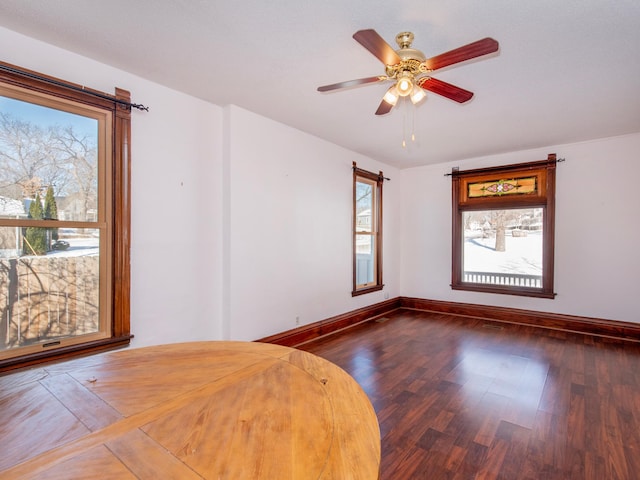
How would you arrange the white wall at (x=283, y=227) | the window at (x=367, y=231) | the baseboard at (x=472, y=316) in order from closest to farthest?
the white wall at (x=283, y=227) → the baseboard at (x=472, y=316) → the window at (x=367, y=231)

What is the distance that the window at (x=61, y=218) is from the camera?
6.97 ft

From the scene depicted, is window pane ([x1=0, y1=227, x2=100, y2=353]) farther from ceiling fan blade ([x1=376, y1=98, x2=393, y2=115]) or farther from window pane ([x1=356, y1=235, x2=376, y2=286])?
window pane ([x1=356, y1=235, x2=376, y2=286])

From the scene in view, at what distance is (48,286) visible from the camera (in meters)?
2.29

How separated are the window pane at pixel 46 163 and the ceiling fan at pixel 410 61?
190 cm

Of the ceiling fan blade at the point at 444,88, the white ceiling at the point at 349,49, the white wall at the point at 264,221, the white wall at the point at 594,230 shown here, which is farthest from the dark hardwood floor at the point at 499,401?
the white ceiling at the point at 349,49

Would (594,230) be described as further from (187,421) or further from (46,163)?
(46,163)

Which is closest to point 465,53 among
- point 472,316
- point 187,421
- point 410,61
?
point 410,61

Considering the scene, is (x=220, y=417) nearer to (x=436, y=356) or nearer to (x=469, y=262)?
(x=436, y=356)

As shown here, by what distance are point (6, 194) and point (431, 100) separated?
3.47 m

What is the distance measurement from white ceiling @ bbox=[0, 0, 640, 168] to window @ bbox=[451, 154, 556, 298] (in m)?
1.28

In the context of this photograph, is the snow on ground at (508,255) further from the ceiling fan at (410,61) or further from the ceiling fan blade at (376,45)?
the ceiling fan blade at (376,45)

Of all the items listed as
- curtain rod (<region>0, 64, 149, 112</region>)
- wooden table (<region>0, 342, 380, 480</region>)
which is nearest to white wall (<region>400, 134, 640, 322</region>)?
wooden table (<region>0, 342, 380, 480</region>)

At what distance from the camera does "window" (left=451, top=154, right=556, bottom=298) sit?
4.68 meters

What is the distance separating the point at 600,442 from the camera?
2.04 m
